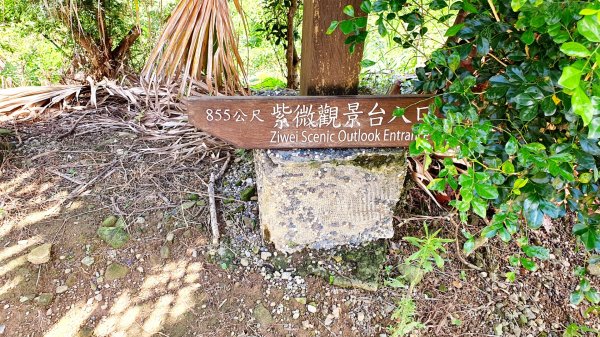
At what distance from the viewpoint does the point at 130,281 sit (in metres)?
1.76

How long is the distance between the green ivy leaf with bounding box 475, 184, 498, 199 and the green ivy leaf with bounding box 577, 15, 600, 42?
407 mm

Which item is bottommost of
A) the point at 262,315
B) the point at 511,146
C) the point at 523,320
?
the point at 523,320

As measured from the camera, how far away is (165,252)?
1.85 metres

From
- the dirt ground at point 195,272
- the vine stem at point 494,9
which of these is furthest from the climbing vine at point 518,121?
the dirt ground at point 195,272

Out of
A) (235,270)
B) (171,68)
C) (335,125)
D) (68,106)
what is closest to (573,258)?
(335,125)

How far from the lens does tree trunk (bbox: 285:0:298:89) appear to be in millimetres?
2621

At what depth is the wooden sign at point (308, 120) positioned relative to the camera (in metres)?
1.50

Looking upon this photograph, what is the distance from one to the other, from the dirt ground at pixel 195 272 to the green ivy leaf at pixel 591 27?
1.43 meters

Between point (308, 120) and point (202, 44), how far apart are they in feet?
2.70

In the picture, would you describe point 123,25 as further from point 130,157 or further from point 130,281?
point 130,281

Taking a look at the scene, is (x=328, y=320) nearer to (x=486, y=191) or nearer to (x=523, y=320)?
(x=523, y=320)

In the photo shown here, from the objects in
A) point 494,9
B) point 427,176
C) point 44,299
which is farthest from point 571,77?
point 44,299

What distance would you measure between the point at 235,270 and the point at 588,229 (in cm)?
132

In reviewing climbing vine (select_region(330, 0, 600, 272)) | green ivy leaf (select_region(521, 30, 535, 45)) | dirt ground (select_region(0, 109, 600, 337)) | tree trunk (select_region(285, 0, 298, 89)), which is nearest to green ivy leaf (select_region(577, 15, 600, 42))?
climbing vine (select_region(330, 0, 600, 272))
